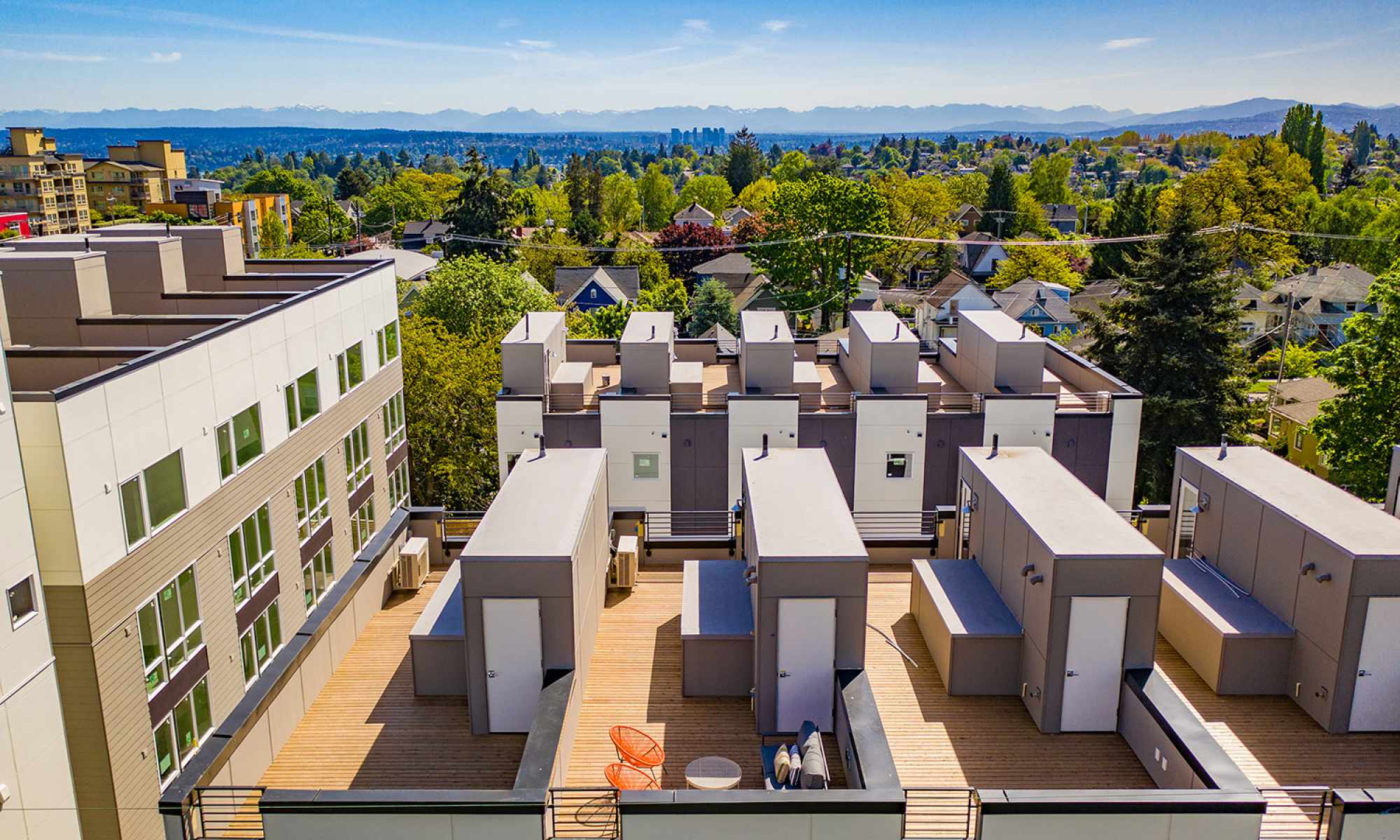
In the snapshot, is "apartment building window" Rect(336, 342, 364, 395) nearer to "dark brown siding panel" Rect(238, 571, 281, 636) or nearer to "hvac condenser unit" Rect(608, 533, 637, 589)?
"dark brown siding panel" Rect(238, 571, 281, 636)

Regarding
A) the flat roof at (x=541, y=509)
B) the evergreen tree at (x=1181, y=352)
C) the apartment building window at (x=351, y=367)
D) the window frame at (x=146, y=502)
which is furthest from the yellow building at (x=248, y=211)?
the flat roof at (x=541, y=509)

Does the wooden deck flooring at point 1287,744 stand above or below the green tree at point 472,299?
below

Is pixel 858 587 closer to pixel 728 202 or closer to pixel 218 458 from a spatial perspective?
pixel 218 458

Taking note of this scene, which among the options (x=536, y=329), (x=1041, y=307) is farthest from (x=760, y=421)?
(x=1041, y=307)

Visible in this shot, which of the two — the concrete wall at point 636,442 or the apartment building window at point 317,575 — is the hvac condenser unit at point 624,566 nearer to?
the apartment building window at point 317,575

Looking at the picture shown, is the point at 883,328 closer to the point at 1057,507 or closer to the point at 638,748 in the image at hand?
the point at 1057,507

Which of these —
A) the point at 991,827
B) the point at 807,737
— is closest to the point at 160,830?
the point at 807,737
